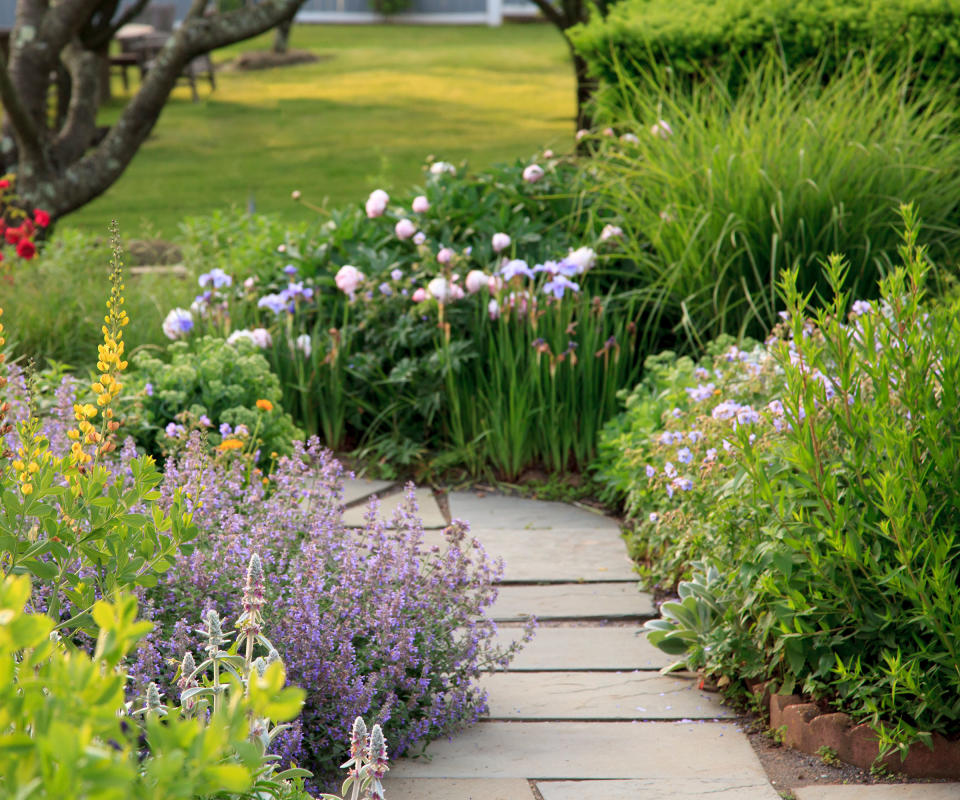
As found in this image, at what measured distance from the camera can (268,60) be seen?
21.4 m

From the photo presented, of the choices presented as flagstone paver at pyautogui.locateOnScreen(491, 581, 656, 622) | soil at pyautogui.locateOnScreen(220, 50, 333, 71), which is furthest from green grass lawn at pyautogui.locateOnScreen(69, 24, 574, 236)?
flagstone paver at pyautogui.locateOnScreen(491, 581, 656, 622)

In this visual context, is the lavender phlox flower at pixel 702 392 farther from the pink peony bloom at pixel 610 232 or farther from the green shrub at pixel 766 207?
the pink peony bloom at pixel 610 232

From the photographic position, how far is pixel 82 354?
507 centimetres

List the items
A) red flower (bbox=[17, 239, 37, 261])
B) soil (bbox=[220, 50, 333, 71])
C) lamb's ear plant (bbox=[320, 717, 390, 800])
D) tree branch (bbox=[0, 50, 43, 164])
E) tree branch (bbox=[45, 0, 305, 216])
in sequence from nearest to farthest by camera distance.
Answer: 1. lamb's ear plant (bbox=[320, 717, 390, 800])
2. red flower (bbox=[17, 239, 37, 261])
3. tree branch (bbox=[0, 50, 43, 164])
4. tree branch (bbox=[45, 0, 305, 216])
5. soil (bbox=[220, 50, 333, 71])

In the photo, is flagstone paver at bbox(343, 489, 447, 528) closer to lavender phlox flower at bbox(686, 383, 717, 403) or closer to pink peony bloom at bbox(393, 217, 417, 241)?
lavender phlox flower at bbox(686, 383, 717, 403)

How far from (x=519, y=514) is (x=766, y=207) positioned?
68.1 inches

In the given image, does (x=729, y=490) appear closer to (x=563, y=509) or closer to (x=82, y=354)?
(x=563, y=509)

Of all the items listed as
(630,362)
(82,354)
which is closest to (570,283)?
(630,362)

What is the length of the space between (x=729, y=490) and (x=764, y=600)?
0.94ft

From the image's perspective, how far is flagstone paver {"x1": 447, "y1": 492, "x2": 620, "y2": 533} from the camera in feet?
13.4

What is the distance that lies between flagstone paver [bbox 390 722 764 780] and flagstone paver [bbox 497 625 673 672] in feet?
1.08

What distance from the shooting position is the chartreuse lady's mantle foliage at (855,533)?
2273mm

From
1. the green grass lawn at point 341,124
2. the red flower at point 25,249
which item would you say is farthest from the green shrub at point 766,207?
the green grass lawn at point 341,124

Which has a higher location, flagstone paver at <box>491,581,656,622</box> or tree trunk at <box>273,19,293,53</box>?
tree trunk at <box>273,19,293,53</box>
